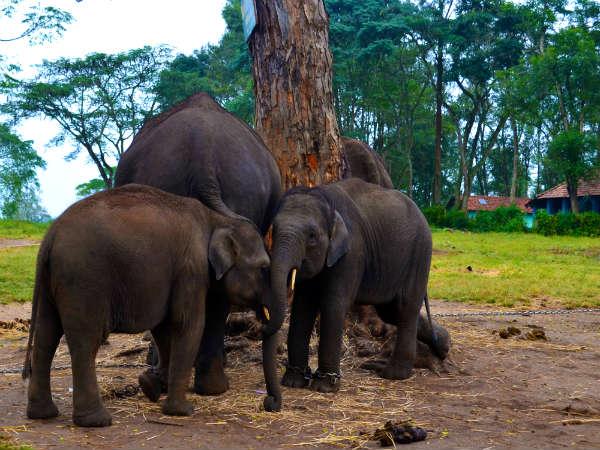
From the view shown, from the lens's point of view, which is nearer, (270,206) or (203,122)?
(203,122)

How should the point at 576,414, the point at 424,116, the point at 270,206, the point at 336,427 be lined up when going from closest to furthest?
the point at 336,427, the point at 576,414, the point at 270,206, the point at 424,116

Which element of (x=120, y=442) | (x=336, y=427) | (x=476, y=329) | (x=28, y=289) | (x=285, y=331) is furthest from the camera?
(x=28, y=289)

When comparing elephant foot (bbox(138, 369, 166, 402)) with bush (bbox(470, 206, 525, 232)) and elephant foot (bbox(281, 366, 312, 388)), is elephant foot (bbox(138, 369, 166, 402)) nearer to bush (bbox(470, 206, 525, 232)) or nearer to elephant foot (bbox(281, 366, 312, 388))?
elephant foot (bbox(281, 366, 312, 388))

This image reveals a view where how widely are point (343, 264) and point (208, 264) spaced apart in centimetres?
133

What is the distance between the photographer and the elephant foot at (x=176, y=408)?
5195 mm

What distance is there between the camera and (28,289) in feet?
44.5

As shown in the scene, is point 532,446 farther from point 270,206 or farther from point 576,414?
point 270,206

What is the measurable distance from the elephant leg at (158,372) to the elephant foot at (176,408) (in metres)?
0.37

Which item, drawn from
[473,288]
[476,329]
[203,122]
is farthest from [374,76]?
[203,122]

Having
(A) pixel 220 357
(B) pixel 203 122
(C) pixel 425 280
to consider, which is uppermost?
(B) pixel 203 122

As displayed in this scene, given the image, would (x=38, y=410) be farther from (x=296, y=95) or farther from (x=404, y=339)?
→ (x=296, y=95)

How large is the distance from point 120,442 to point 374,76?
44.8 meters

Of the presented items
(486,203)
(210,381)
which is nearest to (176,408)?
(210,381)

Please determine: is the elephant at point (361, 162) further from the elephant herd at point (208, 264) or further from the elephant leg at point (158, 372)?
the elephant leg at point (158, 372)
